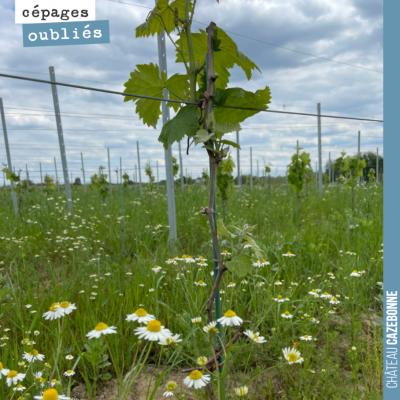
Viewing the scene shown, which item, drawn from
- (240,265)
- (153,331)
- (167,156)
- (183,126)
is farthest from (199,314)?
(167,156)

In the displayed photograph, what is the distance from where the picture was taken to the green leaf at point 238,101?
124 cm

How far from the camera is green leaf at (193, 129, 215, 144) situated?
104 cm

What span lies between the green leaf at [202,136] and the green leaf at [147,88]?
0.35 m

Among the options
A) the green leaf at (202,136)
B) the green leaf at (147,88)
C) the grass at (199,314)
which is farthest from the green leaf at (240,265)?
the green leaf at (147,88)

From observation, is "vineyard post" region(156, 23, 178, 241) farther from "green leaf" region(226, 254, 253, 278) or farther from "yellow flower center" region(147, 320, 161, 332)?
"yellow flower center" region(147, 320, 161, 332)

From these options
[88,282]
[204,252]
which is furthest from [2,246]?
[204,252]

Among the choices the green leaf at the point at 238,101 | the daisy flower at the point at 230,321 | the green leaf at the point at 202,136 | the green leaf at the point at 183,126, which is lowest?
the daisy flower at the point at 230,321

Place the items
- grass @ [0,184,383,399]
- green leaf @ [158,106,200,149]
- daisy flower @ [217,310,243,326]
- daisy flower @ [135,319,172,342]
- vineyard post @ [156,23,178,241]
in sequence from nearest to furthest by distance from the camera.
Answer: daisy flower @ [135,319,172,342] → daisy flower @ [217,310,243,326] → green leaf @ [158,106,200,149] → grass @ [0,184,383,399] → vineyard post @ [156,23,178,241]

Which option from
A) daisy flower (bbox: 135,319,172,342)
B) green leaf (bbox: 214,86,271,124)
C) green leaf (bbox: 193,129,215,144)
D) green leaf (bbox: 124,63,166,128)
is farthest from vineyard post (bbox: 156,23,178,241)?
daisy flower (bbox: 135,319,172,342)

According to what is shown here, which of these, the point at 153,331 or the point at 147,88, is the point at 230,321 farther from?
the point at 147,88

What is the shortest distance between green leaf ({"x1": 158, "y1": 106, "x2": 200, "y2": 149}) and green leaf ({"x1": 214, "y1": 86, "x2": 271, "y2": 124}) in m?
0.13

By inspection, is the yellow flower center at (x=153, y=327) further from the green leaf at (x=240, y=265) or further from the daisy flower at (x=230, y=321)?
the green leaf at (x=240, y=265)

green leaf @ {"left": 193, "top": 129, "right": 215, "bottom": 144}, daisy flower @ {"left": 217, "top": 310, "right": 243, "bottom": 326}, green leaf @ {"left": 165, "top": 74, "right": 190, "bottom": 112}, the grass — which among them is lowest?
the grass

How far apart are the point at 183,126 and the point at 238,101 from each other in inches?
10.6
